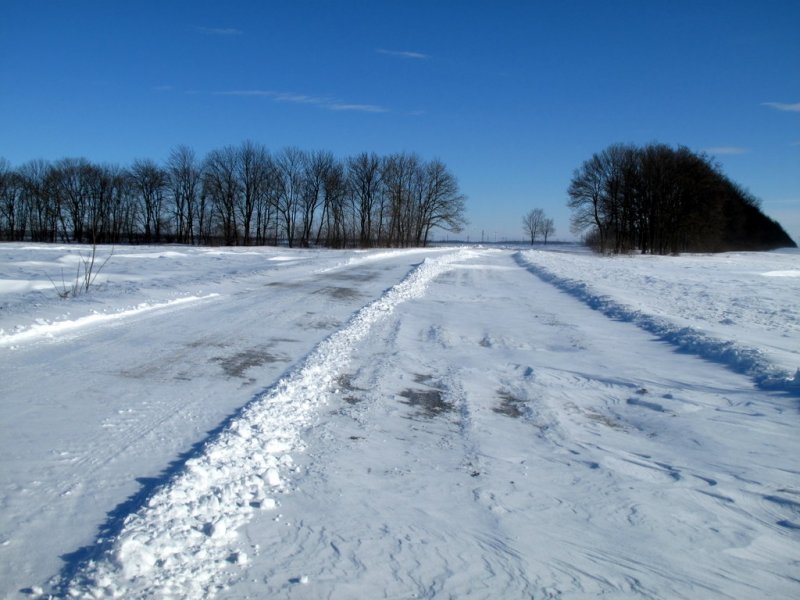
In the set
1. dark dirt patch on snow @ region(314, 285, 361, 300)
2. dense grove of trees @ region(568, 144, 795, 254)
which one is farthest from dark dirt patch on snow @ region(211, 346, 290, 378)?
dense grove of trees @ region(568, 144, 795, 254)

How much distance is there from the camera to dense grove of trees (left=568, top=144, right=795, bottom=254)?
194ft

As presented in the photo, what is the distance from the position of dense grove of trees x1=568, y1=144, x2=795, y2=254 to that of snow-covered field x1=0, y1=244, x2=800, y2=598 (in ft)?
167

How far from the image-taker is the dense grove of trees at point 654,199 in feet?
194

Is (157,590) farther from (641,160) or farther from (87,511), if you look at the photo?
(641,160)

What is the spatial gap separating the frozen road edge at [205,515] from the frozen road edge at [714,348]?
19.4 ft

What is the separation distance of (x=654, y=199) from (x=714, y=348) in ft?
190

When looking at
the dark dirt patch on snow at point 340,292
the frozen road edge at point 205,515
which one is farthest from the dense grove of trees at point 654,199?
the frozen road edge at point 205,515

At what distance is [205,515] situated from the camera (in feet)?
11.1

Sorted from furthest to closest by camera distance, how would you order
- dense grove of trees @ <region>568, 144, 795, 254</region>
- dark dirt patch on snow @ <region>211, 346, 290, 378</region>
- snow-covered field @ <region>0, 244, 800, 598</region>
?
1. dense grove of trees @ <region>568, 144, 795, 254</region>
2. dark dirt patch on snow @ <region>211, 346, 290, 378</region>
3. snow-covered field @ <region>0, 244, 800, 598</region>

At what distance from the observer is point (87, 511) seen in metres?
3.38

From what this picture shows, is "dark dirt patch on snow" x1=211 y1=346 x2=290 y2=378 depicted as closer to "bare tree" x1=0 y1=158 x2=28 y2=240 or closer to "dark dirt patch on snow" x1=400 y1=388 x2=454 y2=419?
"dark dirt patch on snow" x1=400 y1=388 x2=454 y2=419

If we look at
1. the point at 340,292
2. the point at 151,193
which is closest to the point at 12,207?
the point at 151,193

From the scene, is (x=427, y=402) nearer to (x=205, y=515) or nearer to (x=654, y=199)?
(x=205, y=515)

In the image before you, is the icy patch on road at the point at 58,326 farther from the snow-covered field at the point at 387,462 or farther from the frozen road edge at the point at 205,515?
the frozen road edge at the point at 205,515
